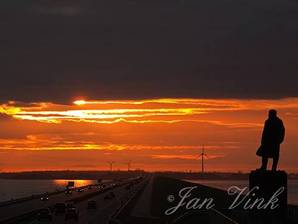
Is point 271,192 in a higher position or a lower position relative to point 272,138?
lower

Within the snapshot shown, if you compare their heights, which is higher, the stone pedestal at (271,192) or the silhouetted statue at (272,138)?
the silhouetted statue at (272,138)

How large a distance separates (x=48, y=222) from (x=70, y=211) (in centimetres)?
606

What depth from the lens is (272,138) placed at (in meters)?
24.1

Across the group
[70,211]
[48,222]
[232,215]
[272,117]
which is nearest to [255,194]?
[272,117]

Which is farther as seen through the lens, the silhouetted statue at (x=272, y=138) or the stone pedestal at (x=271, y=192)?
the silhouetted statue at (x=272, y=138)

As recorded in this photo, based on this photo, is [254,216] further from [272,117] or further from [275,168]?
[272,117]

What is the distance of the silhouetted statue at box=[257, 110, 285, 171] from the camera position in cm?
2392

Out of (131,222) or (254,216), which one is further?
(131,222)

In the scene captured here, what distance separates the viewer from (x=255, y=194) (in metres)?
23.7

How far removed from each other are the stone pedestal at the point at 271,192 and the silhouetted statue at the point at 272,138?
56 cm

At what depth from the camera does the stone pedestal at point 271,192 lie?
907 inches

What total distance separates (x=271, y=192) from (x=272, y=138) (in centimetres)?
191

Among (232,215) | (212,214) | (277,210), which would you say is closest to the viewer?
(212,214)

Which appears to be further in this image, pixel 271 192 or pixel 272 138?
pixel 272 138
